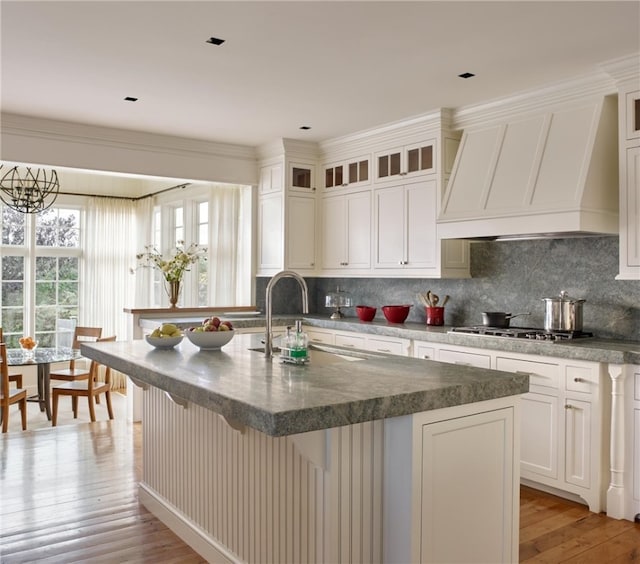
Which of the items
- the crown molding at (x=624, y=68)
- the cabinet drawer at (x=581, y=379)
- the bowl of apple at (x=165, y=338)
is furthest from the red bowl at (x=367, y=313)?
the crown molding at (x=624, y=68)

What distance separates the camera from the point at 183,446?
3088 millimetres

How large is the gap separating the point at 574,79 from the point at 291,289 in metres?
3.55

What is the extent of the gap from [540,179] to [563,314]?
0.89 m

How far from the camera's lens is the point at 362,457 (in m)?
2.16

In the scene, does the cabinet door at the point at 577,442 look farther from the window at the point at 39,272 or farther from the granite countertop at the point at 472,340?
the window at the point at 39,272

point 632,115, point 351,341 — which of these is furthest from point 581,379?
point 351,341

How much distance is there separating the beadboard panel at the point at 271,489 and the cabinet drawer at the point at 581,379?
6.08 feet

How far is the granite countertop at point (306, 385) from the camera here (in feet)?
6.04

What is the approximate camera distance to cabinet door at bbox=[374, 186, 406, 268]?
5164 mm

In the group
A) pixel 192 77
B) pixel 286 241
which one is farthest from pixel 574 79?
pixel 286 241

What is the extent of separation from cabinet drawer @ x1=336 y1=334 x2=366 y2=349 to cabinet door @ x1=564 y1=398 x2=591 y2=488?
1.94 metres

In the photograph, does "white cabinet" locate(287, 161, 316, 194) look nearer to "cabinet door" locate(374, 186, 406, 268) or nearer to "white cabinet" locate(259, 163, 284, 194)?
"white cabinet" locate(259, 163, 284, 194)

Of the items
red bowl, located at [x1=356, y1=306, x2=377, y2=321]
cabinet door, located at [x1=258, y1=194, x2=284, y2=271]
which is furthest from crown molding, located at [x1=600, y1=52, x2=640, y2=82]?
cabinet door, located at [x1=258, y1=194, x2=284, y2=271]

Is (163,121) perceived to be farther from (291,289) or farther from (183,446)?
(183,446)
